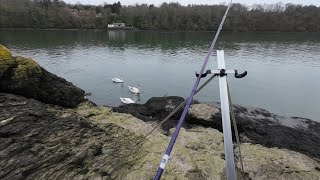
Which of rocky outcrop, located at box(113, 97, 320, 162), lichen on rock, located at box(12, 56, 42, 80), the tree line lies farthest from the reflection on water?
lichen on rock, located at box(12, 56, 42, 80)

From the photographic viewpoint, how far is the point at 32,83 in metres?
7.67

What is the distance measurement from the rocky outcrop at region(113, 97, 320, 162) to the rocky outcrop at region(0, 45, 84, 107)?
7.59 ft

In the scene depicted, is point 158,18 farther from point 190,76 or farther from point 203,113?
point 203,113

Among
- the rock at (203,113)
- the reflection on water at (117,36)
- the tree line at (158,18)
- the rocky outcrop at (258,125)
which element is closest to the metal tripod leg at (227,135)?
the rocky outcrop at (258,125)

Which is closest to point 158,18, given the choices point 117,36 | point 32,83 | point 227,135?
point 117,36

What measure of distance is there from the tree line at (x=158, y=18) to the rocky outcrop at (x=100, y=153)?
103 metres

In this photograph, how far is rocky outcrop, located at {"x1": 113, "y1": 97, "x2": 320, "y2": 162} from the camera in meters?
11.2

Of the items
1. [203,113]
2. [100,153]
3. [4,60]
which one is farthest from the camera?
[203,113]

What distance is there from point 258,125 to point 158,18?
10335cm

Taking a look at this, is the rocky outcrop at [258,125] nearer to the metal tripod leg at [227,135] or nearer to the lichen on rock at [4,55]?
the lichen on rock at [4,55]

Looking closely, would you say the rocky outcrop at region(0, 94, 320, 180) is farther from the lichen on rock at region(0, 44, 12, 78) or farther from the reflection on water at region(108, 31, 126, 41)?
the reflection on water at region(108, 31, 126, 41)

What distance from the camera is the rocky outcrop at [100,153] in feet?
16.3

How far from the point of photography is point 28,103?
632 centimetres

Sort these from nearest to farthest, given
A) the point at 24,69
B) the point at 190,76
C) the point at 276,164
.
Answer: the point at 276,164, the point at 24,69, the point at 190,76
